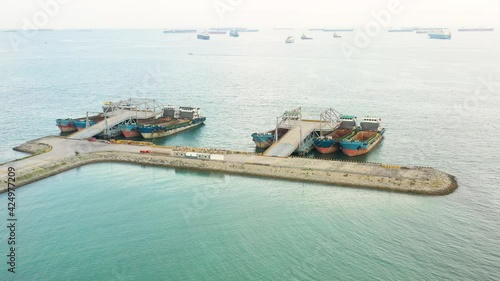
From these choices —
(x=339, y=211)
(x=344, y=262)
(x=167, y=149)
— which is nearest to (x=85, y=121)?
(x=167, y=149)

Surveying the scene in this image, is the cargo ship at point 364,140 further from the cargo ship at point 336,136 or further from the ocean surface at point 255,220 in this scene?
the ocean surface at point 255,220

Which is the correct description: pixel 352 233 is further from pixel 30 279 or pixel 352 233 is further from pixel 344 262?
pixel 30 279

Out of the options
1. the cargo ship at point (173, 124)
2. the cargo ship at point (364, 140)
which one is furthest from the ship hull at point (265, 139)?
the cargo ship at point (173, 124)

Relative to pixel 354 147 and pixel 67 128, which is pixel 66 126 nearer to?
pixel 67 128

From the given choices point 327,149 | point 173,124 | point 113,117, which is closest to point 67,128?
point 113,117

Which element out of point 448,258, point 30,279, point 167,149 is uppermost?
point 167,149

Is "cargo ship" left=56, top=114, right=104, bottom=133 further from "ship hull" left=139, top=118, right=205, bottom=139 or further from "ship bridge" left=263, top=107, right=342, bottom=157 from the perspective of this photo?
"ship bridge" left=263, top=107, right=342, bottom=157
